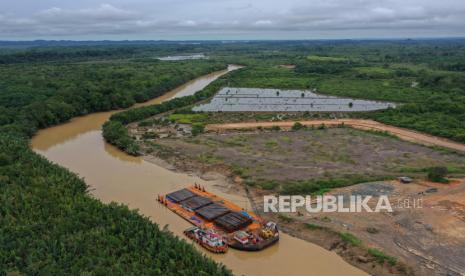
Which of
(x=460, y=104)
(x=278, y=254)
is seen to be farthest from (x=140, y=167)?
(x=460, y=104)

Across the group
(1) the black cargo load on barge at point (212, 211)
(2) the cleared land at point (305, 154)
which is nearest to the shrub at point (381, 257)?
(2) the cleared land at point (305, 154)

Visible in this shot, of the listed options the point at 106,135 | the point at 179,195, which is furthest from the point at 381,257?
the point at 106,135

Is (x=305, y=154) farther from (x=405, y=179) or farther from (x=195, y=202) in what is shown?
(x=195, y=202)

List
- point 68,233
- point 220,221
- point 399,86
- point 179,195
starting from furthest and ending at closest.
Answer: point 399,86, point 179,195, point 220,221, point 68,233

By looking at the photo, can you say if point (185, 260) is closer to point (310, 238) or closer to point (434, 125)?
point (310, 238)

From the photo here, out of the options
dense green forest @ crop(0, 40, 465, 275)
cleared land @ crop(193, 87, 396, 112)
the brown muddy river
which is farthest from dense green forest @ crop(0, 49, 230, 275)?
cleared land @ crop(193, 87, 396, 112)

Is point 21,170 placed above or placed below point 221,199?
above
